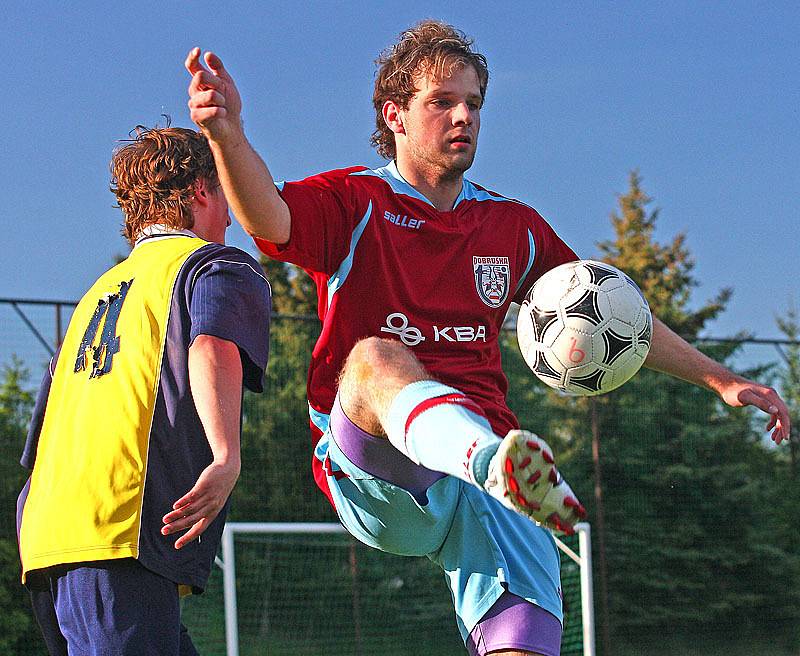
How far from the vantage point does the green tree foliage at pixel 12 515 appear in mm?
9578

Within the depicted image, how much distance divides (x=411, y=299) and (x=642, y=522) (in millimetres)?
10607

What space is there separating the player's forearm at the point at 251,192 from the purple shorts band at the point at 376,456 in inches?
19.8

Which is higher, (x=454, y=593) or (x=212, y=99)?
→ (x=212, y=99)

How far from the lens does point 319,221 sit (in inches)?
125

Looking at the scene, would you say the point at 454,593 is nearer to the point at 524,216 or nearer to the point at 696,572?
the point at 524,216

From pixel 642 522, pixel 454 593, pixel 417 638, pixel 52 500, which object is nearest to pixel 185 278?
pixel 52 500

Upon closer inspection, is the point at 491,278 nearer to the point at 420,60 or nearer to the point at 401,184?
the point at 401,184

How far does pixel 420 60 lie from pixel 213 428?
1.62 m

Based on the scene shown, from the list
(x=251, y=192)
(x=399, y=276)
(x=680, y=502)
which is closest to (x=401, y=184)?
(x=399, y=276)

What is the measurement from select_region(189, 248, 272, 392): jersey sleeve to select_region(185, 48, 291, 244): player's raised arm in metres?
0.14

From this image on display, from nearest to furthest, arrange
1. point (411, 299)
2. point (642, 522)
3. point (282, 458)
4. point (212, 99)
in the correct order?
point (212, 99) → point (411, 299) → point (282, 458) → point (642, 522)

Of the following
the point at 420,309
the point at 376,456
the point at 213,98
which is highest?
the point at 213,98

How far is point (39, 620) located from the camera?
2779 millimetres

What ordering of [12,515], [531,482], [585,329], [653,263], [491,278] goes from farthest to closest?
[653,263] → [12,515] → [491,278] → [585,329] → [531,482]
